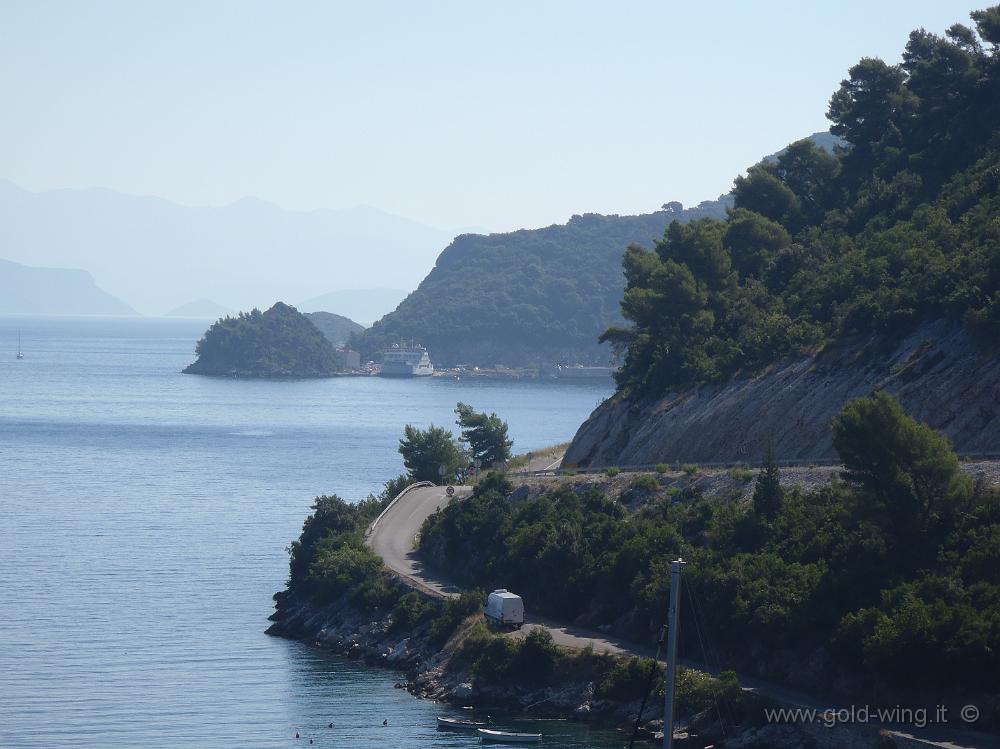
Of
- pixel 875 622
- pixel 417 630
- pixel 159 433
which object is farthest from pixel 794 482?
pixel 159 433

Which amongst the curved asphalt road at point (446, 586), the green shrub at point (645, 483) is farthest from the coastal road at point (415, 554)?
the green shrub at point (645, 483)

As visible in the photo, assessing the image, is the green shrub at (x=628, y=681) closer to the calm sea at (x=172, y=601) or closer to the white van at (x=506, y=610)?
the calm sea at (x=172, y=601)

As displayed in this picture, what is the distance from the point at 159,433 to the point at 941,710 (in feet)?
410

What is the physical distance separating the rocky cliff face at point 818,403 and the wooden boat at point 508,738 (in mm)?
19730

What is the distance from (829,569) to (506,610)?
39.8ft

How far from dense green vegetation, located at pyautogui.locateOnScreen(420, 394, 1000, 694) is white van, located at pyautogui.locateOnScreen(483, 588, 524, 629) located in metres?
2.56

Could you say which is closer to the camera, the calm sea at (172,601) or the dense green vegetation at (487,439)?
the calm sea at (172,601)

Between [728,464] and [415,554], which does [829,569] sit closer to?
[728,464]

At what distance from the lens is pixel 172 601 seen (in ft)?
229

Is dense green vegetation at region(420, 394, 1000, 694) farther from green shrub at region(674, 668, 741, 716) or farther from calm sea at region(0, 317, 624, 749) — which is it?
calm sea at region(0, 317, 624, 749)

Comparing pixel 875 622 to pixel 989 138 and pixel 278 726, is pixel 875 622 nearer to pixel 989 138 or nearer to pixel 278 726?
pixel 278 726

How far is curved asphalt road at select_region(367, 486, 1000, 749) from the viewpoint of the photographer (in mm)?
38625

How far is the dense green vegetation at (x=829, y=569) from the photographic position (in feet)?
137

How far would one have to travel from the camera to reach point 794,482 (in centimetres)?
5469
